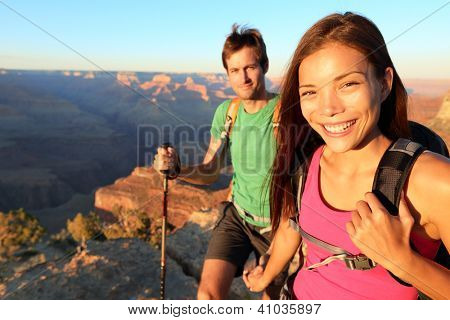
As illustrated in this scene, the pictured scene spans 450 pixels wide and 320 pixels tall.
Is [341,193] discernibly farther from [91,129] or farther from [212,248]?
[91,129]

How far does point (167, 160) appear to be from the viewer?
320 centimetres

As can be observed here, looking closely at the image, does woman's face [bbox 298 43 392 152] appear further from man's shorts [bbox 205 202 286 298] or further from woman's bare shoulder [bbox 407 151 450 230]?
man's shorts [bbox 205 202 286 298]

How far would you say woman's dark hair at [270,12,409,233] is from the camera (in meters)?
1.66

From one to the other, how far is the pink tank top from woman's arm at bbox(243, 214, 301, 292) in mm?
292

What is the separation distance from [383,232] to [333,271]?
0.46 metres

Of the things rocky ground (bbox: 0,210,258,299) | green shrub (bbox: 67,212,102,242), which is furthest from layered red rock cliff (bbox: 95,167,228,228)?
rocky ground (bbox: 0,210,258,299)

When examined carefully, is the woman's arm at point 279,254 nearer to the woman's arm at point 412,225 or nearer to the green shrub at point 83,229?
the woman's arm at point 412,225

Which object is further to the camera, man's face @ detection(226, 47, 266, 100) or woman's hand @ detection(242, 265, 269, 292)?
man's face @ detection(226, 47, 266, 100)

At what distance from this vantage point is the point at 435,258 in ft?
5.17

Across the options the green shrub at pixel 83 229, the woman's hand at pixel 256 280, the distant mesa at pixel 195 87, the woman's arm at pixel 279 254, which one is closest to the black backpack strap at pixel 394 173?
the woman's arm at pixel 279 254

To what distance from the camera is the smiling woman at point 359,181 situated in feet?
4.72

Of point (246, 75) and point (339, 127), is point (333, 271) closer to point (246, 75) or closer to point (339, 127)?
point (339, 127)

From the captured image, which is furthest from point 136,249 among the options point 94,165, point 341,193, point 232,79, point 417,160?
point 94,165

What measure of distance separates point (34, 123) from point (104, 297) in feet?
494
